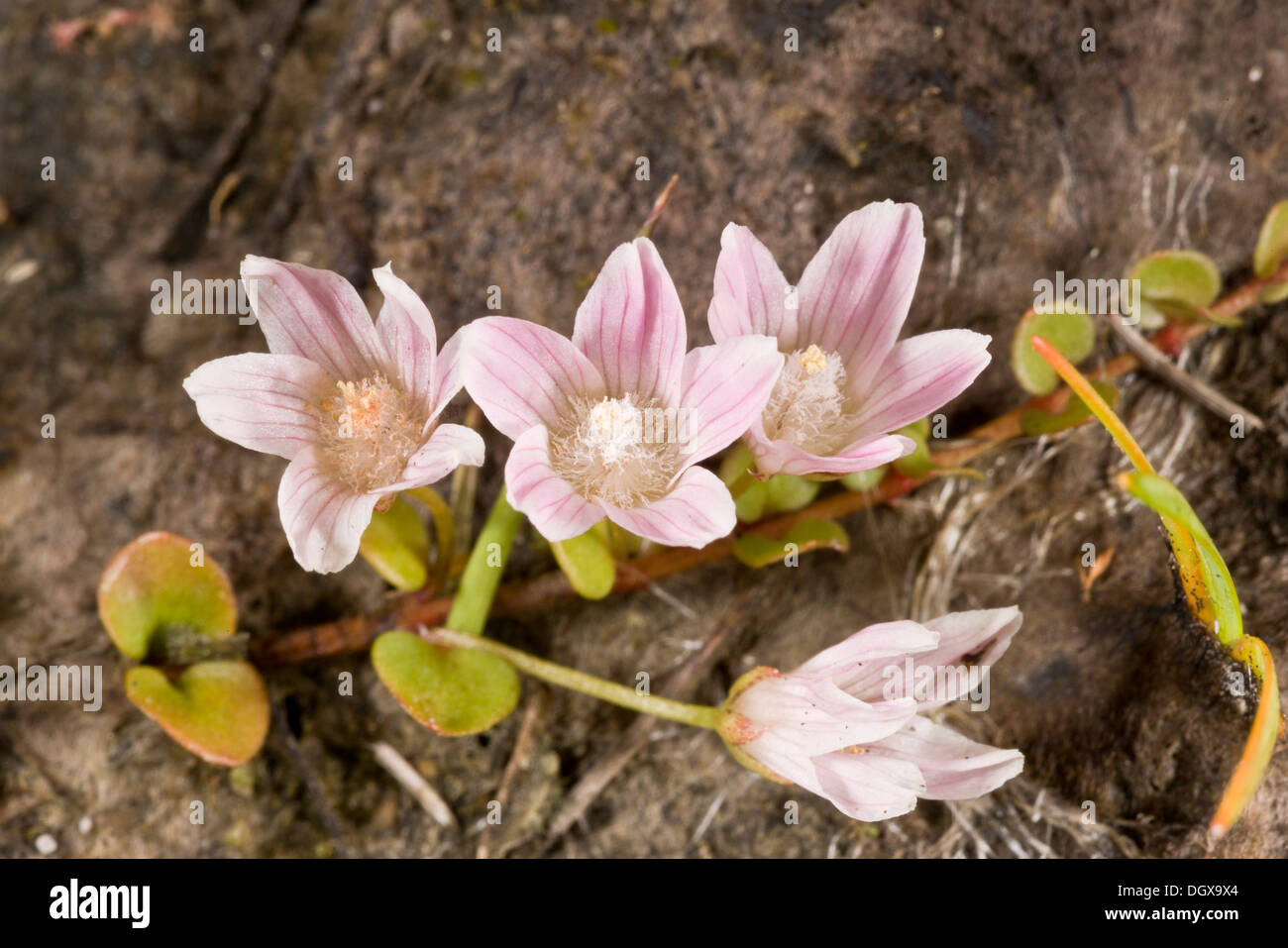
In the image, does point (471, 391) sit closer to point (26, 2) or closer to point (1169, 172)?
point (1169, 172)

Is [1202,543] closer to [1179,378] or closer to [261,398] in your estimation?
[1179,378]

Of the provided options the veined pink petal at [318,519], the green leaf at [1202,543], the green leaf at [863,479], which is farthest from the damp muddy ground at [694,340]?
the veined pink petal at [318,519]

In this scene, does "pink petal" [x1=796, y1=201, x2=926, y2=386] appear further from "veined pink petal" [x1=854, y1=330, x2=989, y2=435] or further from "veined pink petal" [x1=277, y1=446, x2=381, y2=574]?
"veined pink petal" [x1=277, y1=446, x2=381, y2=574]

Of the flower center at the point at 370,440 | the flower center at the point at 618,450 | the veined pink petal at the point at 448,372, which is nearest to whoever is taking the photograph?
the veined pink petal at the point at 448,372

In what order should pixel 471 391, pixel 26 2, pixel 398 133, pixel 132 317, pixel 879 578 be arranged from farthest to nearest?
pixel 26 2 → pixel 132 317 → pixel 398 133 → pixel 879 578 → pixel 471 391

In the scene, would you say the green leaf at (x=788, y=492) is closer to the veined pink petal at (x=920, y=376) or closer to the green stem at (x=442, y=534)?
the veined pink petal at (x=920, y=376)
